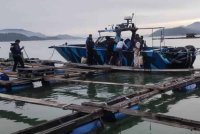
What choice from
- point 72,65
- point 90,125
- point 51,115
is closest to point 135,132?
point 90,125

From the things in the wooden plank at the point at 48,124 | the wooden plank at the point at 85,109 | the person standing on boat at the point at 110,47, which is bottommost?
the wooden plank at the point at 48,124

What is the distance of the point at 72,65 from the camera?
18.0m

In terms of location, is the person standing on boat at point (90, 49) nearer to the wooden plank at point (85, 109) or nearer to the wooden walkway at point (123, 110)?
the wooden walkway at point (123, 110)

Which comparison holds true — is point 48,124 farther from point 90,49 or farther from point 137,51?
point 90,49

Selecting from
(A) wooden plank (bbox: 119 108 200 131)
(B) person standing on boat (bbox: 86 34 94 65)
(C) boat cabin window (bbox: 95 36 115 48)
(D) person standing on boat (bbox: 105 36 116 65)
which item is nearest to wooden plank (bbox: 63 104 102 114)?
(A) wooden plank (bbox: 119 108 200 131)

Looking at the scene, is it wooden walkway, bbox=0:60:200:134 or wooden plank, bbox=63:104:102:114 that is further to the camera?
wooden plank, bbox=63:104:102:114

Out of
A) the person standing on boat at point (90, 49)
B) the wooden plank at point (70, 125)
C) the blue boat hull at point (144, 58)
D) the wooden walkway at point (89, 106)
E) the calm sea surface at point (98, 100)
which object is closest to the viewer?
the wooden plank at point (70, 125)

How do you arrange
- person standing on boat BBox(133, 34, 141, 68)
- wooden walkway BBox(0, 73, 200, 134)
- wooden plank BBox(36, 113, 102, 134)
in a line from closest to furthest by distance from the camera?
1. wooden plank BBox(36, 113, 102, 134)
2. wooden walkway BBox(0, 73, 200, 134)
3. person standing on boat BBox(133, 34, 141, 68)

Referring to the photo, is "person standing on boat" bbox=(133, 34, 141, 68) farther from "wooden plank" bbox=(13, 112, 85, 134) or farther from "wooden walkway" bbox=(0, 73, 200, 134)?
"wooden plank" bbox=(13, 112, 85, 134)

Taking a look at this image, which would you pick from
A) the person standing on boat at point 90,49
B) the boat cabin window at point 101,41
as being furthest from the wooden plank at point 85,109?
the boat cabin window at point 101,41

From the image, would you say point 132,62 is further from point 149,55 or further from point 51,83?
point 51,83

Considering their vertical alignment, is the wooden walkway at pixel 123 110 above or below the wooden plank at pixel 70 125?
above

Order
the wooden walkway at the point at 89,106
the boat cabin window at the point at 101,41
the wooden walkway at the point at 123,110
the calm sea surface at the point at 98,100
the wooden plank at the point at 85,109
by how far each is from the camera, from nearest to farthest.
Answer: the wooden walkway at the point at 123,110 → the wooden walkway at the point at 89,106 → the wooden plank at the point at 85,109 → the calm sea surface at the point at 98,100 → the boat cabin window at the point at 101,41

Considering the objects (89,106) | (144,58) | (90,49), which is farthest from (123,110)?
(90,49)
